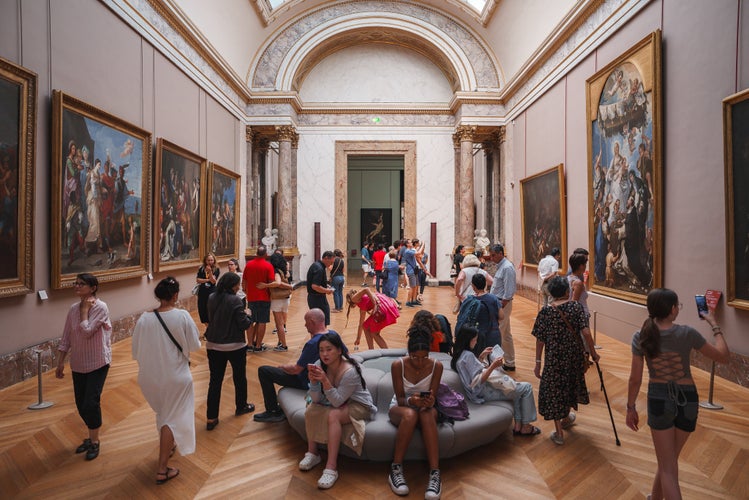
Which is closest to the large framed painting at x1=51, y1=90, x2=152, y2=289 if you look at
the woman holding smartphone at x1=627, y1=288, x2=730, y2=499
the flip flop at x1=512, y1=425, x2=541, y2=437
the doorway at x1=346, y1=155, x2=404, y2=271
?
the flip flop at x1=512, y1=425, x2=541, y2=437

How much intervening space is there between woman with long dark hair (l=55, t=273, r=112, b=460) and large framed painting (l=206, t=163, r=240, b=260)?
8192 millimetres

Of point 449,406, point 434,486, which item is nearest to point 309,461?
point 434,486

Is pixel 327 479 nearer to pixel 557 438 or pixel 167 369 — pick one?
pixel 167 369

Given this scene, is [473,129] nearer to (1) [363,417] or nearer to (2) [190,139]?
(2) [190,139]

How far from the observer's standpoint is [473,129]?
16.0m

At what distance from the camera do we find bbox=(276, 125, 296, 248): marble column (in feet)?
52.7

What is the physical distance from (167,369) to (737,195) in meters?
6.56

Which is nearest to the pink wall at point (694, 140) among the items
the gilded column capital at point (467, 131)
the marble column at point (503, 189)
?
the marble column at point (503, 189)

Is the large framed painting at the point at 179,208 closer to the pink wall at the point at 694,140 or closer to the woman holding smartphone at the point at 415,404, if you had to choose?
the woman holding smartphone at the point at 415,404

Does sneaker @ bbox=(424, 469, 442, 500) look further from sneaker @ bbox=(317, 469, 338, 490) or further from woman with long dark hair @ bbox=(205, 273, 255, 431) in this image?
woman with long dark hair @ bbox=(205, 273, 255, 431)

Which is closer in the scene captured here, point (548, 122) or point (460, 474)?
point (460, 474)

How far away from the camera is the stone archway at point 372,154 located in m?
17.6

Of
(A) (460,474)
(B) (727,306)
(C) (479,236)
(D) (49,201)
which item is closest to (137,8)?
(D) (49,201)

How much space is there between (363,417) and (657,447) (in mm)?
2167
